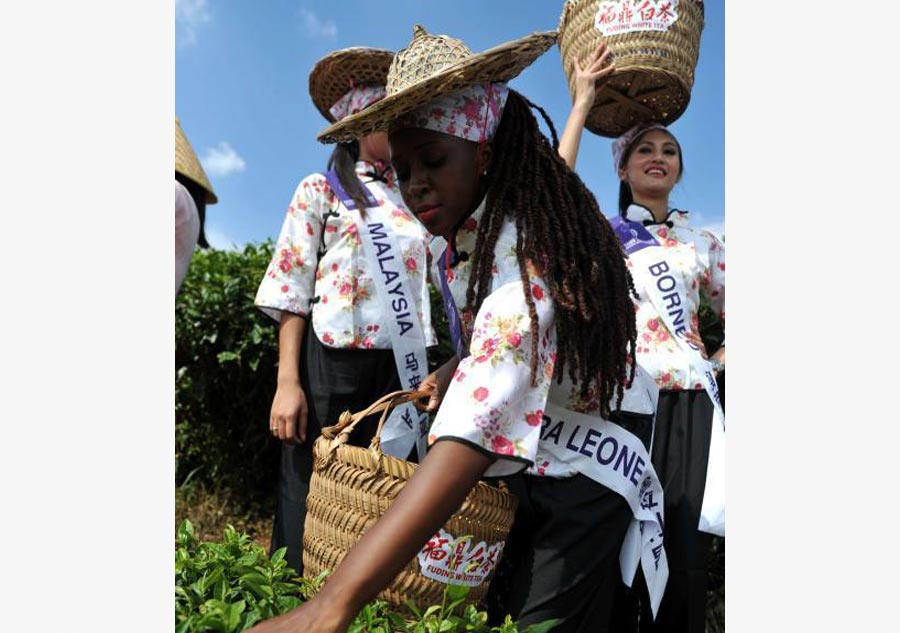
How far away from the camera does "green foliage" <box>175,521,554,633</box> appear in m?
1.30

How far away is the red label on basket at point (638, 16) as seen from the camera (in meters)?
3.05

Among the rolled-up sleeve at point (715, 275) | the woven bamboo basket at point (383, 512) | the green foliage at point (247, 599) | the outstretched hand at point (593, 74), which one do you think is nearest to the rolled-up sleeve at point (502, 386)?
the woven bamboo basket at point (383, 512)

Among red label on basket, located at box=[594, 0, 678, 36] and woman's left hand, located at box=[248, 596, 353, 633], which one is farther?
red label on basket, located at box=[594, 0, 678, 36]

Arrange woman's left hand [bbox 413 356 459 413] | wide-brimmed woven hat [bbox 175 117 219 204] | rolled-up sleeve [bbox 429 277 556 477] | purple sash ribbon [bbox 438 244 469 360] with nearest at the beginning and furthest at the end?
rolled-up sleeve [bbox 429 277 556 477] < purple sash ribbon [bbox 438 244 469 360] < woman's left hand [bbox 413 356 459 413] < wide-brimmed woven hat [bbox 175 117 219 204]

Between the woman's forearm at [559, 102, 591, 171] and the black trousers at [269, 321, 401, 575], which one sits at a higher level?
the woman's forearm at [559, 102, 591, 171]

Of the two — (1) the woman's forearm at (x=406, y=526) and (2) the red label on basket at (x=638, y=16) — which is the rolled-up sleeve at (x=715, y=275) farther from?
(1) the woman's forearm at (x=406, y=526)

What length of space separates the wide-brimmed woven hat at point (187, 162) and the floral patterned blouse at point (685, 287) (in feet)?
5.74

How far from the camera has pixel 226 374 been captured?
17.1 ft

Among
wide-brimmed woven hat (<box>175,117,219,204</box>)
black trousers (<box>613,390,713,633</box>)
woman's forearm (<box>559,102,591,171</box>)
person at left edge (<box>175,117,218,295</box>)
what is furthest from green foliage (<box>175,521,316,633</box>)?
woman's forearm (<box>559,102,591,171</box>)

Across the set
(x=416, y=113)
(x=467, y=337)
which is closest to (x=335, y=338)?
(x=467, y=337)

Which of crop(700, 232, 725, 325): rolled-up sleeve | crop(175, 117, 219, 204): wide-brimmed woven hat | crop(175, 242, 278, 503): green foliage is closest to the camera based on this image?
crop(175, 117, 219, 204): wide-brimmed woven hat

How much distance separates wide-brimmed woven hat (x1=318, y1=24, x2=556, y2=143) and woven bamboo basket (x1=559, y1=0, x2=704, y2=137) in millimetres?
1407

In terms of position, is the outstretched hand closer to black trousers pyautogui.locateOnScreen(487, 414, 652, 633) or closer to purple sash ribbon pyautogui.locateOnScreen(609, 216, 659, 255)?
purple sash ribbon pyautogui.locateOnScreen(609, 216, 659, 255)

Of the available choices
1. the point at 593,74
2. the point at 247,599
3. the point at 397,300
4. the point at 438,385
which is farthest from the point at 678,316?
the point at 247,599
